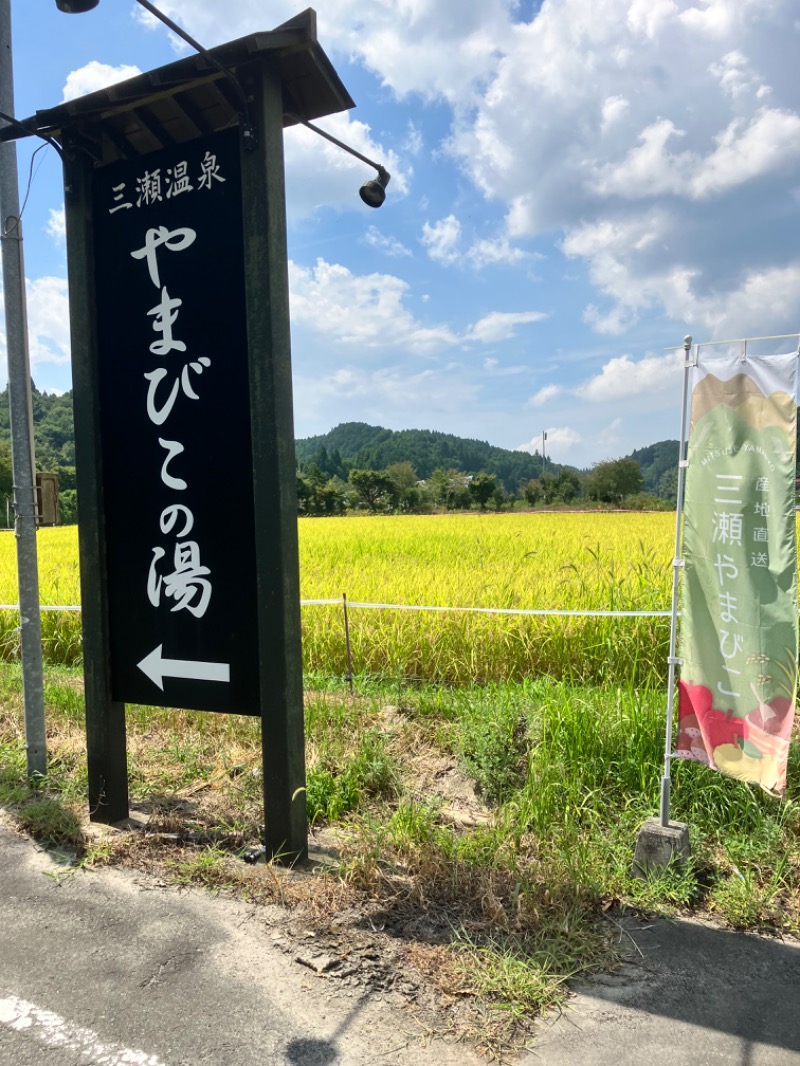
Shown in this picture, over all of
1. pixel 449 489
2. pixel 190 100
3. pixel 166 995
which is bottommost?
pixel 166 995

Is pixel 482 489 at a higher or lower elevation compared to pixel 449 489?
lower

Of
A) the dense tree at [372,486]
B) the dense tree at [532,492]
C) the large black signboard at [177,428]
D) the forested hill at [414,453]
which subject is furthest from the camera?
the forested hill at [414,453]

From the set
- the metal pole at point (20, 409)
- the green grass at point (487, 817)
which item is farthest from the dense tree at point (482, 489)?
the metal pole at point (20, 409)

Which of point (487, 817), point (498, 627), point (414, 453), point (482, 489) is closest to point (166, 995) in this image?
point (487, 817)

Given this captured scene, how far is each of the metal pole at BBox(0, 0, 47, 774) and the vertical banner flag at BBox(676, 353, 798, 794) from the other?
3456mm

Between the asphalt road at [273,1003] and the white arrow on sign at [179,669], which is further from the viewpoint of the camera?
the white arrow on sign at [179,669]

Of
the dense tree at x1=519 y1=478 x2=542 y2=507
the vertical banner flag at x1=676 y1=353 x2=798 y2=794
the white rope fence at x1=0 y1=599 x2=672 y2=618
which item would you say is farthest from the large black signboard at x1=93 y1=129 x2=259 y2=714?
the dense tree at x1=519 y1=478 x2=542 y2=507

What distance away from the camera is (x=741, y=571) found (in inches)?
107

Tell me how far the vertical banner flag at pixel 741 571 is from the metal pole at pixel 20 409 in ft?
11.3

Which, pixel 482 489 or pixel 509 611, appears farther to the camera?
pixel 482 489

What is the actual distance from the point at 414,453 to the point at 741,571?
9221 centimetres

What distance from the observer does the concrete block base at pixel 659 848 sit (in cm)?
279

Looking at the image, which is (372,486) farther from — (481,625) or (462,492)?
(481,625)

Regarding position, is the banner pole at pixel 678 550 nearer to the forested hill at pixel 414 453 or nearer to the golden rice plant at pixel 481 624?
the golden rice plant at pixel 481 624
